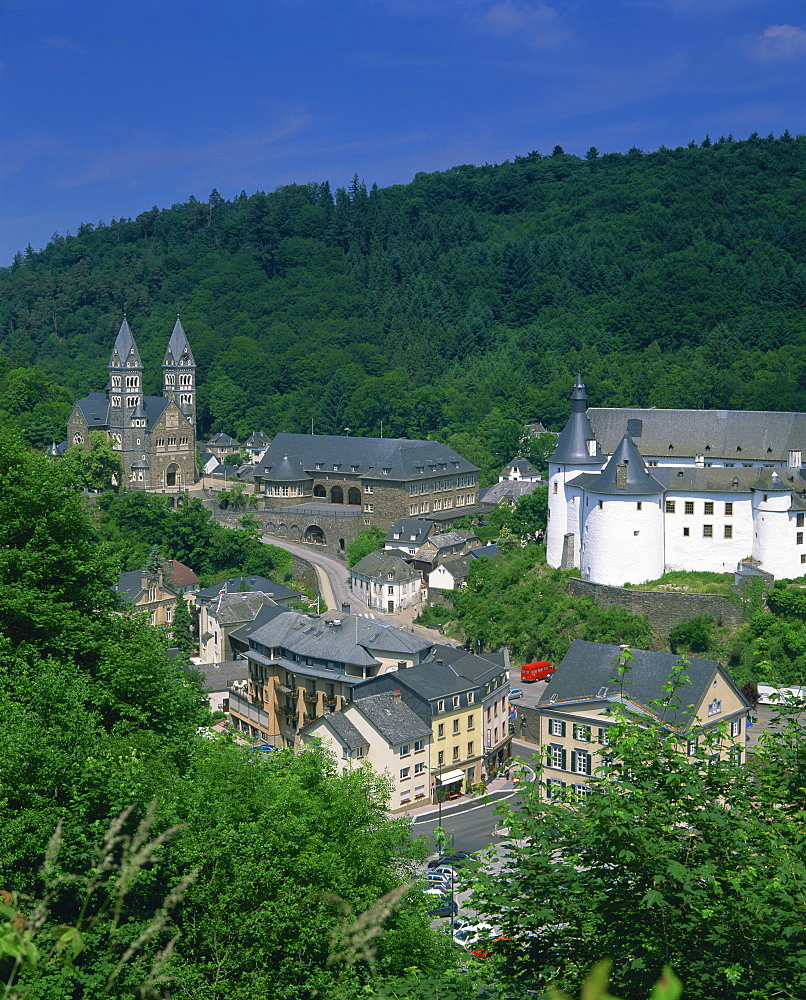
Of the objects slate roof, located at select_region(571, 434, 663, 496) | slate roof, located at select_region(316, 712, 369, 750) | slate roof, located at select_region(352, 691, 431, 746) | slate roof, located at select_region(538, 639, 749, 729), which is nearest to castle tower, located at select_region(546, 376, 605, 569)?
slate roof, located at select_region(571, 434, 663, 496)

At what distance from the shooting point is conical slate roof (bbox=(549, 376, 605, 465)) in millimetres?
54344

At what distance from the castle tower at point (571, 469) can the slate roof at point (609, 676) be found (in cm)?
1117

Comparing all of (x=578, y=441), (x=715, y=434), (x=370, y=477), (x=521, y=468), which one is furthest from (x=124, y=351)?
(x=715, y=434)

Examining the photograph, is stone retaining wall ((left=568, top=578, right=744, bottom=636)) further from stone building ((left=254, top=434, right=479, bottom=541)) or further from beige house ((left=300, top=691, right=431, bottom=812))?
stone building ((left=254, top=434, right=479, bottom=541))

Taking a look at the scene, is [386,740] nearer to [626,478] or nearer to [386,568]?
[626,478]

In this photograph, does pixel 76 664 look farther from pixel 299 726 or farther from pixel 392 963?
pixel 299 726

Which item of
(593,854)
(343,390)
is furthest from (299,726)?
(343,390)

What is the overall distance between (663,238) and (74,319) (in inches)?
2644

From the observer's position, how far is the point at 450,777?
137ft

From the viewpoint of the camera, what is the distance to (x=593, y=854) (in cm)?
1190

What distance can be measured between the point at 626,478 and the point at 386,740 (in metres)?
16.8

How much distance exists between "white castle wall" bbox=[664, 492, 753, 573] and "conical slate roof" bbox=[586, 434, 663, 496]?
1.47 metres

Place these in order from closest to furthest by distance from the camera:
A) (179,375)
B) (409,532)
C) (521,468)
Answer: (409,532)
(521,468)
(179,375)

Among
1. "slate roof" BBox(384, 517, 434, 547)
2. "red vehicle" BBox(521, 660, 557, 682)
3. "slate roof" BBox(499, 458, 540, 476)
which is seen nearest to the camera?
"red vehicle" BBox(521, 660, 557, 682)
